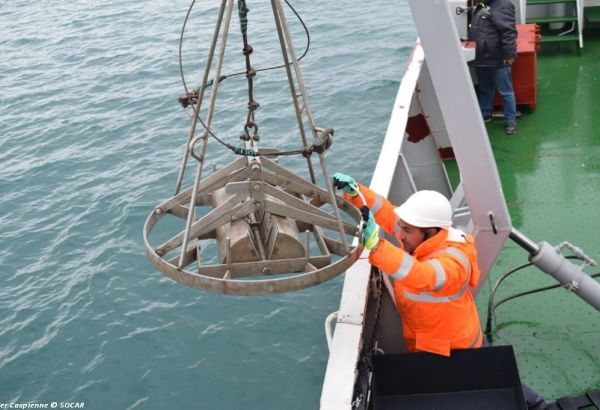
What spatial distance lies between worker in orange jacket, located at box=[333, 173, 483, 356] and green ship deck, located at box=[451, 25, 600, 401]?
1.15 m

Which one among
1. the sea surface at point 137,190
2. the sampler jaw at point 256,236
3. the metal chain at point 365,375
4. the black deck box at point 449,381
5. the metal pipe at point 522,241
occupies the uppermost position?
the sampler jaw at point 256,236

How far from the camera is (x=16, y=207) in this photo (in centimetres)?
1153

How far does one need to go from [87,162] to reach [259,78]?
15.7 ft

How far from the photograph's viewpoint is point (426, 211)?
4.05m

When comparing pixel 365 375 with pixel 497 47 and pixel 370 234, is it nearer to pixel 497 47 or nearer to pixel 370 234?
pixel 370 234

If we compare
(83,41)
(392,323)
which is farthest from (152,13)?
(392,323)

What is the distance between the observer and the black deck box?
4.16 metres

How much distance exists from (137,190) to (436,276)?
858cm

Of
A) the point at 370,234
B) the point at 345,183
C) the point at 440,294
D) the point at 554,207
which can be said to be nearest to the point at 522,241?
the point at 440,294

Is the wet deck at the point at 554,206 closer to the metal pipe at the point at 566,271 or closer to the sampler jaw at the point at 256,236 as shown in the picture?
the metal pipe at the point at 566,271

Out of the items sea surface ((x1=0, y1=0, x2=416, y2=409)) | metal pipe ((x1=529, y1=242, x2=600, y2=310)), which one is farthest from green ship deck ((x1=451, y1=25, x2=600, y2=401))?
sea surface ((x1=0, y1=0, x2=416, y2=409))

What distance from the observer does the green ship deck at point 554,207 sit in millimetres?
5176

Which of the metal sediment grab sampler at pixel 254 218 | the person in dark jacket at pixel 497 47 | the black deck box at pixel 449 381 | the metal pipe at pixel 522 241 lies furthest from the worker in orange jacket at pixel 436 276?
the person in dark jacket at pixel 497 47

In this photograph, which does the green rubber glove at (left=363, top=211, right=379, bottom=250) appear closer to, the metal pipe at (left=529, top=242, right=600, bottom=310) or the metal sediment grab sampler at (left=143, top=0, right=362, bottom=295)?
the metal sediment grab sampler at (left=143, top=0, right=362, bottom=295)
